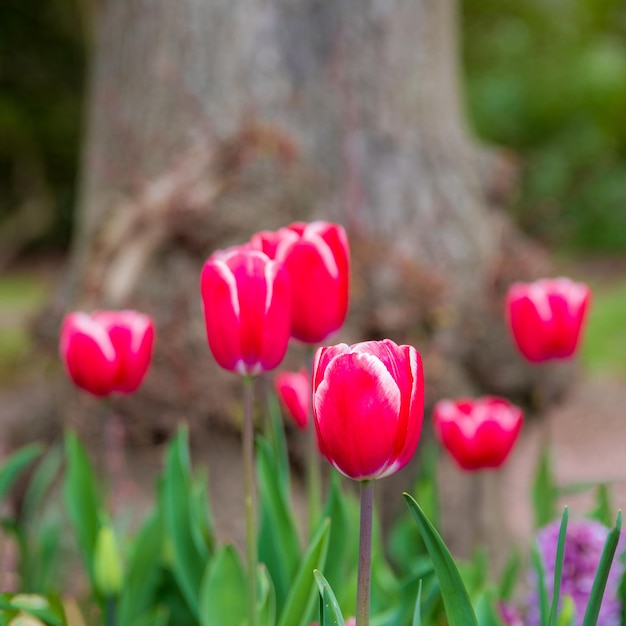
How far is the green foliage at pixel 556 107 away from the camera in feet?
41.1

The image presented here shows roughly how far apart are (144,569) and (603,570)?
33.9 inches

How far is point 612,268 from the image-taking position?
11.4 metres

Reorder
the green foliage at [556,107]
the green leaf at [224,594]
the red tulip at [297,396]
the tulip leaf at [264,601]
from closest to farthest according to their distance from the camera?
the tulip leaf at [264,601], the green leaf at [224,594], the red tulip at [297,396], the green foliage at [556,107]

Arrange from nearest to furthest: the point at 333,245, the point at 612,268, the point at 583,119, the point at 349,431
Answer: the point at 349,431
the point at 333,245
the point at 612,268
the point at 583,119

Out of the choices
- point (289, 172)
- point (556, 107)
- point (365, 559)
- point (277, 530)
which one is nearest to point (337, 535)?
point (277, 530)

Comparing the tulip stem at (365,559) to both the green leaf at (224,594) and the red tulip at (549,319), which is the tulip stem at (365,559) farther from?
the red tulip at (549,319)

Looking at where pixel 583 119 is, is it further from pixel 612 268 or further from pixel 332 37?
pixel 332 37

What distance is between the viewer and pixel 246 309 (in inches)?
41.1

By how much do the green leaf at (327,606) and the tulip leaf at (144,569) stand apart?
26.5 inches

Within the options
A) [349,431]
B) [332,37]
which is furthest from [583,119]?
[349,431]

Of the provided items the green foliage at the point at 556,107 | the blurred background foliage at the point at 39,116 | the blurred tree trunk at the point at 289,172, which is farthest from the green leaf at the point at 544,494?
the blurred background foliage at the point at 39,116

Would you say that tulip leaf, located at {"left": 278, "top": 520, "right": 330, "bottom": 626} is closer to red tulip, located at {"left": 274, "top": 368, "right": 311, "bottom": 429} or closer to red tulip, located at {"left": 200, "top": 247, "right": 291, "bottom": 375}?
red tulip, located at {"left": 200, "top": 247, "right": 291, "bottom": 375}

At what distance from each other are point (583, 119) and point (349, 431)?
42.1 feet

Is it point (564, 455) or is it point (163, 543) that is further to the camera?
point (564, 455)
